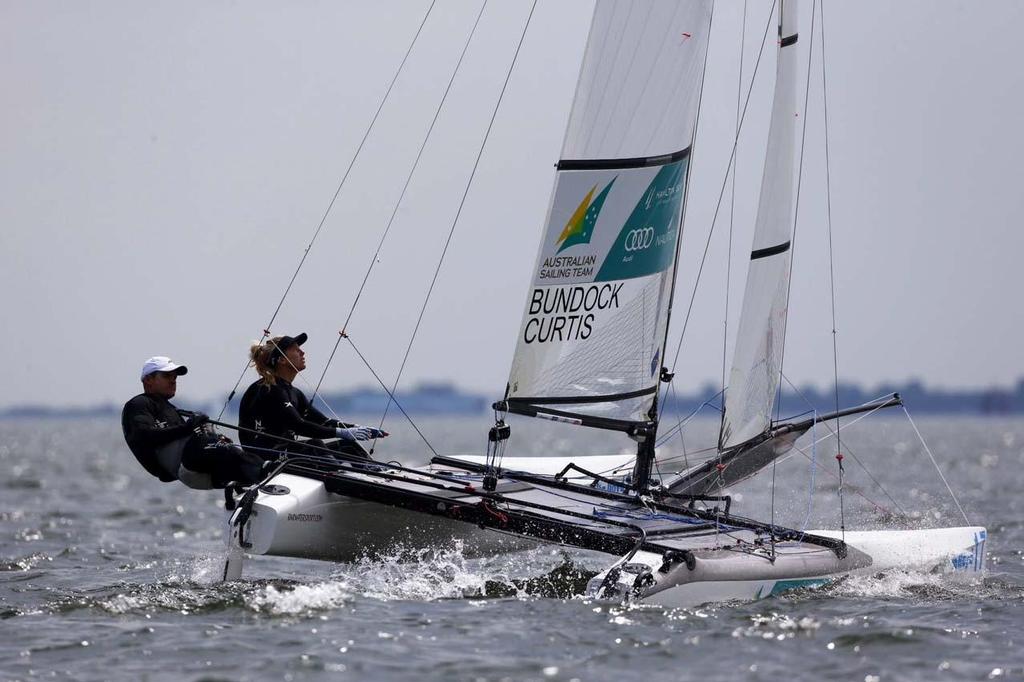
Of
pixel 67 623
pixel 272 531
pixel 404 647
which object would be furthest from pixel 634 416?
pixel 67 623

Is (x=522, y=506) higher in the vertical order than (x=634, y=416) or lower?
lower

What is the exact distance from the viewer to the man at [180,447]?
7.77m

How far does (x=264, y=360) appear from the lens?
846 cm

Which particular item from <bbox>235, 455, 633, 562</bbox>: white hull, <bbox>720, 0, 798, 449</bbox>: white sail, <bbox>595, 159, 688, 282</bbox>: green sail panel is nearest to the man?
<bbox>235, 455, 633, 562</bbox>: white hull

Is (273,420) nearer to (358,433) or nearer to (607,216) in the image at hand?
(358,433)

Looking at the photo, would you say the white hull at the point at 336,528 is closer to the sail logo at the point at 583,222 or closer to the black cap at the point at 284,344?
the black cap at the point at 284,344

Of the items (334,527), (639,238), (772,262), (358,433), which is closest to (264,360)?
(358,433)

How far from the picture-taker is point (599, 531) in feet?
24.7

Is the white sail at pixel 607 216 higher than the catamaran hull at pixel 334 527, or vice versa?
the white sail at pixel 607 216

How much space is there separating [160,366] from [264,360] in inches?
24.9

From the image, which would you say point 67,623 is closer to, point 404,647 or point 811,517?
point 404,647

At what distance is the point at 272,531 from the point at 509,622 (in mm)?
1429

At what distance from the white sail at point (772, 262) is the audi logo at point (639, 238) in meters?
1.50

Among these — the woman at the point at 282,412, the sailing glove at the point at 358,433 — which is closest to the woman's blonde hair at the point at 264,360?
the woman at the point at 282,412
